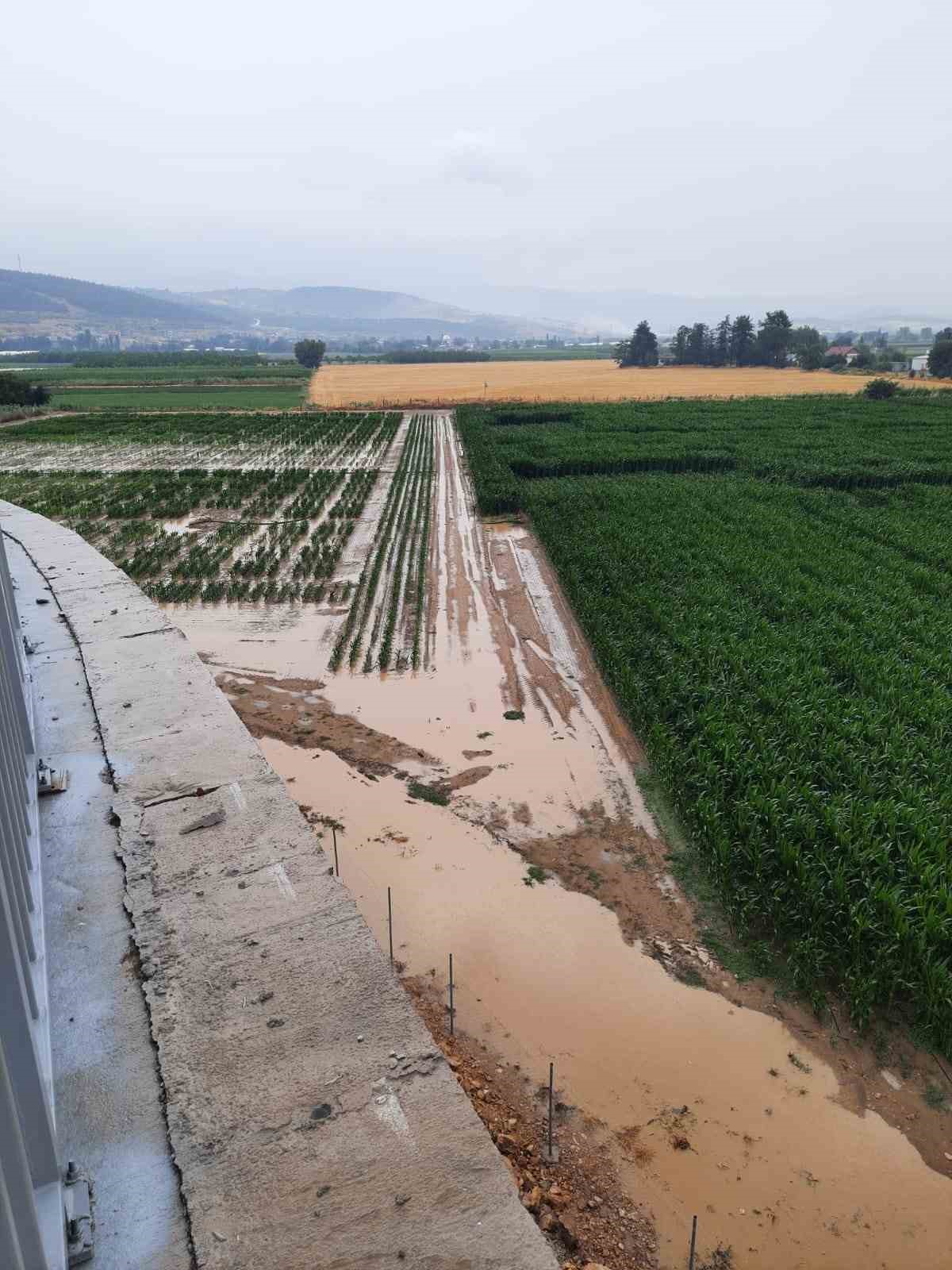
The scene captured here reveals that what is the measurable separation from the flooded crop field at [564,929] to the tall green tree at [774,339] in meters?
85.6

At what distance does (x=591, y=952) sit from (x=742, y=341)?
325ft

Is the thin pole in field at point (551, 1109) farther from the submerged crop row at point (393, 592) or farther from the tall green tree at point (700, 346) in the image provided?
the tall green tree at point (700, 346)

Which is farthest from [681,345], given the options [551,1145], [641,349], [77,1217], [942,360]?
Answer: [77,1217]

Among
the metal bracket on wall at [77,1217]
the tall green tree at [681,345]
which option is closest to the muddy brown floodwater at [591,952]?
the metal bracket on wall at [77,1217]

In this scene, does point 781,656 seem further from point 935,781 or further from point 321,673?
point 321,673

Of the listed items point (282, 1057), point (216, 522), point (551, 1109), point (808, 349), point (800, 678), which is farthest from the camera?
point (808, 349)

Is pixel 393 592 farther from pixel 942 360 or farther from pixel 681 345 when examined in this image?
pixel 681 345

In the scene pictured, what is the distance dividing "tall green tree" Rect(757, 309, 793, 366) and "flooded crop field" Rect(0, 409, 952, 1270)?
85.6 metres

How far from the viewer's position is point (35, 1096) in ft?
11.8

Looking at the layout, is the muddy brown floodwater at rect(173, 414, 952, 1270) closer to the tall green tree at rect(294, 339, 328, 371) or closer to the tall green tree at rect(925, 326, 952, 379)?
the tall green tree at rect(925, 326, 952, 379)

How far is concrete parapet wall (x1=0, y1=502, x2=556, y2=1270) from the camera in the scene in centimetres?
376

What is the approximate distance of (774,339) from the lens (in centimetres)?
9019

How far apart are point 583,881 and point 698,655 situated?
4942 millimetres

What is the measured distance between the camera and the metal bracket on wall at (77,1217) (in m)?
3.61
